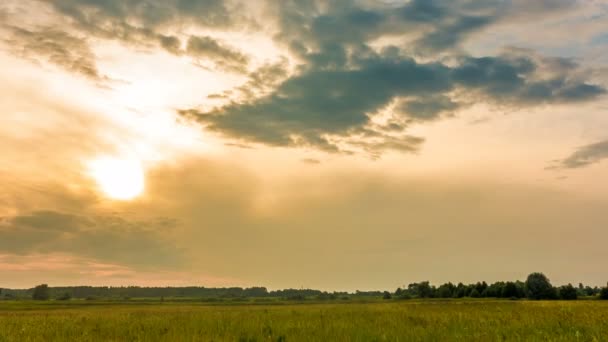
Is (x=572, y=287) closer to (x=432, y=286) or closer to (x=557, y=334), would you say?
(x=432, y=286)

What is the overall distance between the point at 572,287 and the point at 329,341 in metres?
106

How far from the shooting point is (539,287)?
10850cm

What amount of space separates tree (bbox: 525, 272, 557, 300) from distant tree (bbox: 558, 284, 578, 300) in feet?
13.5

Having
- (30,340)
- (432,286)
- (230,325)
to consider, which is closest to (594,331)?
(230,325)

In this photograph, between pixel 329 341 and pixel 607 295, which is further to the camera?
pixel 607 295

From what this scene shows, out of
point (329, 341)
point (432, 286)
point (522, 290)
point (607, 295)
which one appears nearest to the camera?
point (329, 341)

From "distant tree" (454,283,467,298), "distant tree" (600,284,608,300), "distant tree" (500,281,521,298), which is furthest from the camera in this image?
"distant tree" (454,283,467,298)

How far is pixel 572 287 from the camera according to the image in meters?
96.6

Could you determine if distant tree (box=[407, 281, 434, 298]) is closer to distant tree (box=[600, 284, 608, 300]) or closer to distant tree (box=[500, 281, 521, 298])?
distant tree (box=[500, 281, 521, 298])

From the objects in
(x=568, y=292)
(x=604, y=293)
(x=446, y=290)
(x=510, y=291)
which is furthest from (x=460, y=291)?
(x=604, y=293)

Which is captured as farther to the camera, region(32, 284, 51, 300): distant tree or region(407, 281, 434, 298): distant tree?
region(32, 284, 51, 300): distant tree

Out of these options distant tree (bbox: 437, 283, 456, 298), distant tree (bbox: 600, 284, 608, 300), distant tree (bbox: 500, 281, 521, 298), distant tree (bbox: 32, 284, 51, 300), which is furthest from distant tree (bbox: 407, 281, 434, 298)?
distant tree (bbox: 32, 284, 51, 300)

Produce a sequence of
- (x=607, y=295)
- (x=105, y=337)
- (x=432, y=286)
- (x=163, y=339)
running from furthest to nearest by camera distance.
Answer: (x=432, y=286), (x=607, y=295), (x=105, y=337), (x=163, y=339)

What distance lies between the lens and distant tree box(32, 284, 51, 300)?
170413 millimetres
